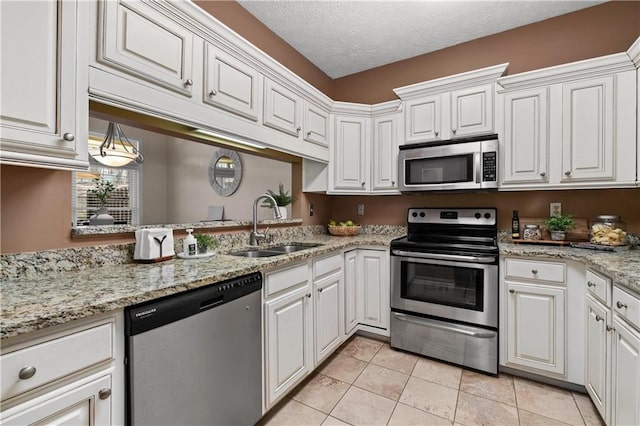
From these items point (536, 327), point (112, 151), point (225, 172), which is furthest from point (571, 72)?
point (112, 151)

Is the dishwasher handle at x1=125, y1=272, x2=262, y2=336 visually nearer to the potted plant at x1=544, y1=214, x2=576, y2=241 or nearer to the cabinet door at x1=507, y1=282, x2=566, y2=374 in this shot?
the cabinet door at x1=507, y1=282, x2=566, y2=374

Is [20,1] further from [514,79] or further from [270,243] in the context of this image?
[514,79]

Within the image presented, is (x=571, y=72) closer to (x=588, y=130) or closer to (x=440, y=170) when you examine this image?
(x=588, y=130)

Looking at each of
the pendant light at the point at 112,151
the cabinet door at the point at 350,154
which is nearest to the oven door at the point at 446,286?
the cabinet door at the point at 350,154

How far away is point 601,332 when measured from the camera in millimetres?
1580

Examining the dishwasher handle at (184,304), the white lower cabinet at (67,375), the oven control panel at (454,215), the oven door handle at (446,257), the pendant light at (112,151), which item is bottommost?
the white lower cabinet at (67,375)

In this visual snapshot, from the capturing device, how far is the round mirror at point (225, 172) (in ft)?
12.9

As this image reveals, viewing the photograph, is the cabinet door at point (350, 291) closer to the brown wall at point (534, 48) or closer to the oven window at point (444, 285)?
the oven window at point (444, 285)

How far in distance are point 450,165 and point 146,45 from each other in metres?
2.28

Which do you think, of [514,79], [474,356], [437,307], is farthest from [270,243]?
[514,79]

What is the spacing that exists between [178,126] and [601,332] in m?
2.61

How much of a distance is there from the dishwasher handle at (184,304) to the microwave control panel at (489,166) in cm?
200

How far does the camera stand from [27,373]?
77cm

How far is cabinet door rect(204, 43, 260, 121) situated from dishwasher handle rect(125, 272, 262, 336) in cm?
104
